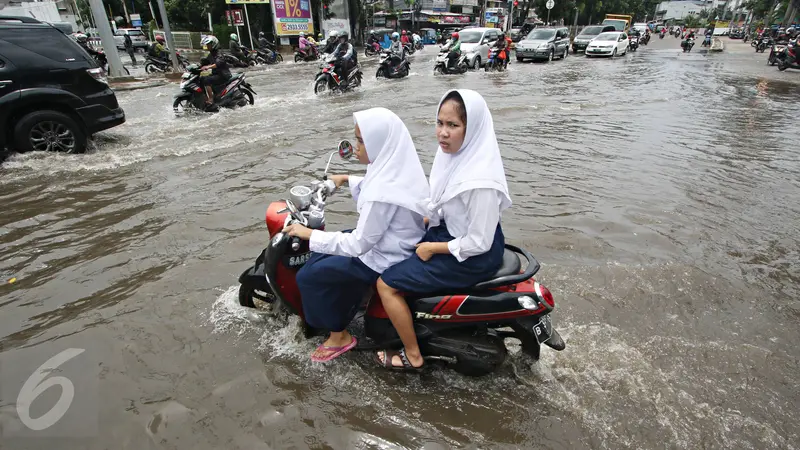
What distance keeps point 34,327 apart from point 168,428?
5.05 feet

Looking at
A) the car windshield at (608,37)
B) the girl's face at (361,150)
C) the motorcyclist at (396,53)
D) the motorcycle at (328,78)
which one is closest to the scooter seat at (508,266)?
the girl's face at (361,150)

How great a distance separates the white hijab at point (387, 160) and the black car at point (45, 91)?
6.19 m

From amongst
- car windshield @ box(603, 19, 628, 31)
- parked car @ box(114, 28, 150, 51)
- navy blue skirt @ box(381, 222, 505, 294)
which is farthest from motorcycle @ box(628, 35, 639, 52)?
navy blue skirt @ box(381, 222, 505, 294)

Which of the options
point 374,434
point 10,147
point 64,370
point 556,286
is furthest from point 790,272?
point 10,147

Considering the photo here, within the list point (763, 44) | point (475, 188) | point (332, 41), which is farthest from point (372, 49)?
point (475, 188)

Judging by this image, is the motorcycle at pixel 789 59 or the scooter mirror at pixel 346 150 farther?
the motorcycle at pixel 789 59

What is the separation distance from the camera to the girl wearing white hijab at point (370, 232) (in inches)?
83.2

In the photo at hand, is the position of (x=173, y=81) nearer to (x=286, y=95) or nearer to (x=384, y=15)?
(x=286, y=95)

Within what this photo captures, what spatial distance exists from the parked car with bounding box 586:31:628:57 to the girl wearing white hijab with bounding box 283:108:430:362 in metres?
26.0

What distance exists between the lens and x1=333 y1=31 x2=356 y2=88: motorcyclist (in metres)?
12.3

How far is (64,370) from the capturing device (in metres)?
2.58

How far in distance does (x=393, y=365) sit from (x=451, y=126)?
4.53ft

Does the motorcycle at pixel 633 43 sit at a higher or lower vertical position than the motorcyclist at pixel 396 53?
lower

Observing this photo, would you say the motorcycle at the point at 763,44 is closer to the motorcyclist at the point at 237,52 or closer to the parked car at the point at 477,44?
the parked car at the point at 477,44
